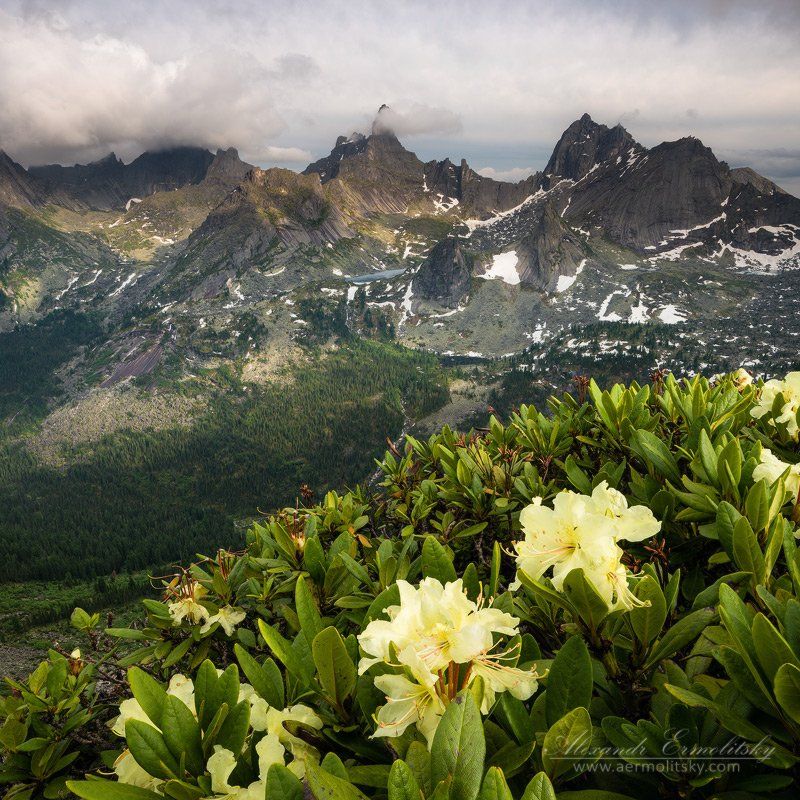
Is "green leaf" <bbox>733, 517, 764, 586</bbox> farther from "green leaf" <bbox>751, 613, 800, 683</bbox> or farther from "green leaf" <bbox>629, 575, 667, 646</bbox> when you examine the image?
"green leaf" <bbox>751, 613, 800, 683</bbox>

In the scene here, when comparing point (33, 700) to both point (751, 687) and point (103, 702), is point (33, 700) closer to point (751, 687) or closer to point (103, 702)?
point (103, 702)

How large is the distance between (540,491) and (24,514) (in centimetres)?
17693

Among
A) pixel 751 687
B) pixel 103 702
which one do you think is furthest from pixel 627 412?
pixel 103 702

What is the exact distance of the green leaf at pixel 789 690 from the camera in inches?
56.5

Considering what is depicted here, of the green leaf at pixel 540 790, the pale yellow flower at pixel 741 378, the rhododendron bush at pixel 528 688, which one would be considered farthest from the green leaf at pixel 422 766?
the pale yellow flower at pixel 741 378

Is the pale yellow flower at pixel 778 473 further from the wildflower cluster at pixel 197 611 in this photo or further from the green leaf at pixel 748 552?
the wildflower cluster at pixel 197 611

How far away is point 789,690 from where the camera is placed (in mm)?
1466

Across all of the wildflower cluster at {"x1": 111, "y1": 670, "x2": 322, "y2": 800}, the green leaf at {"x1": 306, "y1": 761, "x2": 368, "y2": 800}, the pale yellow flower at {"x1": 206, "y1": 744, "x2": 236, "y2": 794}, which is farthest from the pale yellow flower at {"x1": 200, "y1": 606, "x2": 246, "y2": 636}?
the green leaf at {"x1": 306, "y1": 761, "x2": 368, "y2": 800}

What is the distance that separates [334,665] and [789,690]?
1.60 meters

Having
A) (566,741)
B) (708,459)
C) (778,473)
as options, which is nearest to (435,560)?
(566,741)

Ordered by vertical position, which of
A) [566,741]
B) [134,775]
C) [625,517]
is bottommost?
[134,775]

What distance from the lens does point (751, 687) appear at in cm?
166

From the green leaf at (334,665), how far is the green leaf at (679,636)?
1349mm

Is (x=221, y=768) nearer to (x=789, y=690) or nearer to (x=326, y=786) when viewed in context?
(x=326, y=786)
